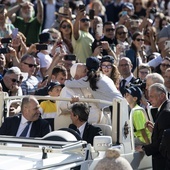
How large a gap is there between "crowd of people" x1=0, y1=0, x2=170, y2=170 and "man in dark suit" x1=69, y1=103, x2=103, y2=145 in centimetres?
1

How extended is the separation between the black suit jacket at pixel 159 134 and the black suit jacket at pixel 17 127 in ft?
4.11

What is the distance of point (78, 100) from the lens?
9.34 m

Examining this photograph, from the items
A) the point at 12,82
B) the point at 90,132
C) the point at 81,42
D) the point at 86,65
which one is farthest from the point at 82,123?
the point at 81,42

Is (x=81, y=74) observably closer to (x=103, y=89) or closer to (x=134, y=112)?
(x=103, y=89)

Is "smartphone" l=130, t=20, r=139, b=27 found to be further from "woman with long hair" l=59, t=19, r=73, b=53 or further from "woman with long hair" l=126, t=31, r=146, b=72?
"woman with long hair" l=59, t=19, r=73, b=53

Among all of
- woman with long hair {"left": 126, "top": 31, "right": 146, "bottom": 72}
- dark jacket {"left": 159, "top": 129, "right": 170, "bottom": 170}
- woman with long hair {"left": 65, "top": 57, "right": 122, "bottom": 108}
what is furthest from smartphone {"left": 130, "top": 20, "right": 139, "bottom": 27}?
dark jacket {"left": 159, "top": 129, "right": 170, "bottom": 170}

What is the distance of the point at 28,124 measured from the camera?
374 inches

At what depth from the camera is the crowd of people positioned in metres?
9.55


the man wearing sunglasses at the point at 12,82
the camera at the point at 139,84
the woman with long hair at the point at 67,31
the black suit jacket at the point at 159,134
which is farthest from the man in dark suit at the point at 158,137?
the woman with long hair at the point at 67,31

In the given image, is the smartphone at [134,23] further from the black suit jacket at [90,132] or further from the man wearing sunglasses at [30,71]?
the black suit jacket at [90,132]

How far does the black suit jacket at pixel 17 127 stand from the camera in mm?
9398

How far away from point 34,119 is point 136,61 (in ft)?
20.5

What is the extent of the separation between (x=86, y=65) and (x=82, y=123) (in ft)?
5.47

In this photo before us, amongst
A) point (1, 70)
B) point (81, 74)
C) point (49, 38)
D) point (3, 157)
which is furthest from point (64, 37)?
point (3, 157)
